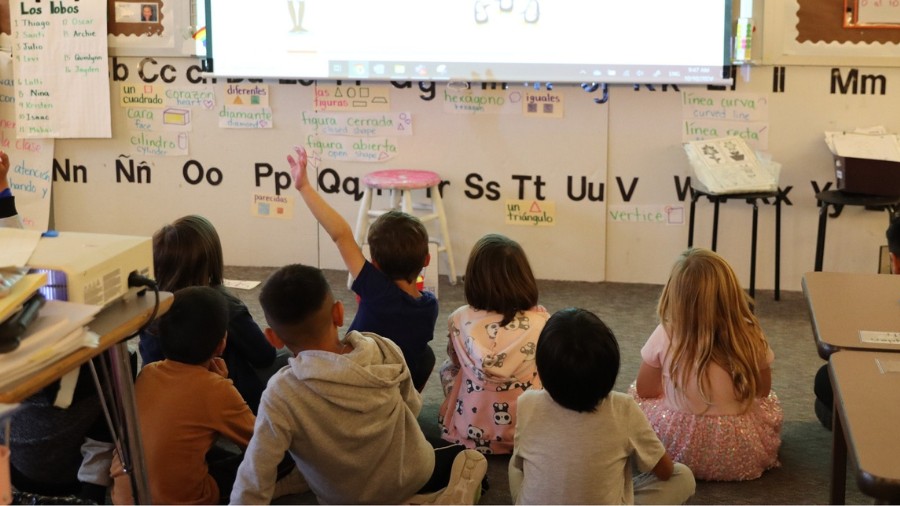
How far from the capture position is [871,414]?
5.31ft

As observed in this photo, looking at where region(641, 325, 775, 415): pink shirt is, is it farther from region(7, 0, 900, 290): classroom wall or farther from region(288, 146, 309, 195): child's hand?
region(7, 0, 900, 290): classroom wall

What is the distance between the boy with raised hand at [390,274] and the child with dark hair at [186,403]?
50 centimetres

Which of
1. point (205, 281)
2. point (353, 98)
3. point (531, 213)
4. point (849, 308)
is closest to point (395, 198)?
point (353, 98)

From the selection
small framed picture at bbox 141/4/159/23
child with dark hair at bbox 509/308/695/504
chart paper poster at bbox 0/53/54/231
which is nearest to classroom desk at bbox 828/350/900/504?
child with dark hair at bbox 509/308/695/504

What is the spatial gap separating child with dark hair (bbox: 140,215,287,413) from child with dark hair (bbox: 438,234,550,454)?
0.54m

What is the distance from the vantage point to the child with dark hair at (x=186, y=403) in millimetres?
2129

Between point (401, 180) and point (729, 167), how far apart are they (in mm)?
1294

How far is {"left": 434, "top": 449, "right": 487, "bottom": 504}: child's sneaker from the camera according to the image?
2291mm

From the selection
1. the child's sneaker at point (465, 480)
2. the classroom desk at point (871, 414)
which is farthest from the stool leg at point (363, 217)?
the classroom desk at point (871, 414)

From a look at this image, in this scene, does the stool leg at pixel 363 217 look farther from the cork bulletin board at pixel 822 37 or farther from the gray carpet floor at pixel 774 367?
the cork bulletin board at pixel 822 37

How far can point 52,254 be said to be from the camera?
1.73 m

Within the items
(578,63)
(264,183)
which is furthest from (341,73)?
(578,63)

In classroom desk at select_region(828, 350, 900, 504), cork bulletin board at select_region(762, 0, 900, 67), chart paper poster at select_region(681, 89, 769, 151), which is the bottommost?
classroom desk at select_region(828, 350, 900, 504)

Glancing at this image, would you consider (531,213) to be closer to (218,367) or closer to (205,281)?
(205,281)
